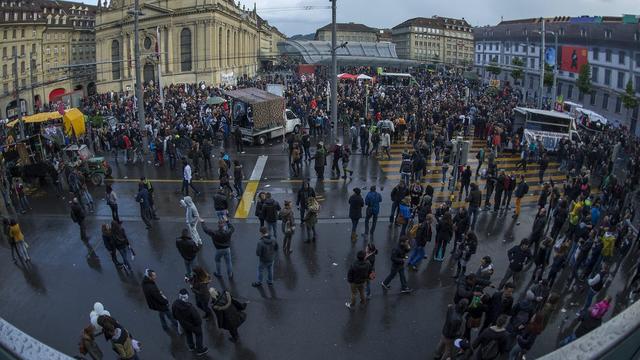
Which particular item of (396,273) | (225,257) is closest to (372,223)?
(396,273)

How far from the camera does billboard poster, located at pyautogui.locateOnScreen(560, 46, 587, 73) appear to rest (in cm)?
4819

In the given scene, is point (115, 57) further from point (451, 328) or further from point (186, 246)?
point (451, 328)

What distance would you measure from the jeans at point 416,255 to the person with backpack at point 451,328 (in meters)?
3.48

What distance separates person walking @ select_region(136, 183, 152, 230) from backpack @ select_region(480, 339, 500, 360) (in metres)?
10.2

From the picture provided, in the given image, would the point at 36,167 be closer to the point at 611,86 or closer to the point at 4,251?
the point at 4,251

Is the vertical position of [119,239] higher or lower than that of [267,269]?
higher

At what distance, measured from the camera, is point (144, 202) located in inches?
560

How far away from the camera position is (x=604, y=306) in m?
Answer: 8.03

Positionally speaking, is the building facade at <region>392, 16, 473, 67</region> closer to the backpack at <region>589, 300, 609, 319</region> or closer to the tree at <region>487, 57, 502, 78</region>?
the tree at <region>487, 57, 502, 78</region>

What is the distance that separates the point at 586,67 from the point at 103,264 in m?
44.8

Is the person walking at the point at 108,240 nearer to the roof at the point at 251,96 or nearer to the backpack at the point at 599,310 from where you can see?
the backpack at the point at 599,310

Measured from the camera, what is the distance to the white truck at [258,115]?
24938mm

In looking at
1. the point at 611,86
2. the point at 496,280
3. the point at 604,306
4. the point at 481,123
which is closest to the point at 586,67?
the point at 611,86

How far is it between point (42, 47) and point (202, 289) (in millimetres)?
75931
